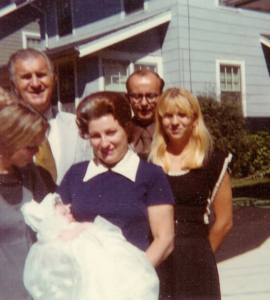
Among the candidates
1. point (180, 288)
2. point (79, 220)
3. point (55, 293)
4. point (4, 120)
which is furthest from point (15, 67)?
point (180, 288)

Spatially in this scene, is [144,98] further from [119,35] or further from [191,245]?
[119,35]

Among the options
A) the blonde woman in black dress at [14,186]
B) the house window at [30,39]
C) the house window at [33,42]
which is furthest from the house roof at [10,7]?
the blonde woman in black dress at [14,186]

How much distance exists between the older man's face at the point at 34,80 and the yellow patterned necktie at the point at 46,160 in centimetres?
23

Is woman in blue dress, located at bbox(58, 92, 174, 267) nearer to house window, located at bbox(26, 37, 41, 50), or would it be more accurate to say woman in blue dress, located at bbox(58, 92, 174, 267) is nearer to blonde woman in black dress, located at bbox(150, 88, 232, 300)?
blonde woman in black dress, located at bbox(150, 88, 232, 300)

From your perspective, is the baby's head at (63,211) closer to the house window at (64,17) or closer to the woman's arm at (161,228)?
the woman's arm at (161,228)

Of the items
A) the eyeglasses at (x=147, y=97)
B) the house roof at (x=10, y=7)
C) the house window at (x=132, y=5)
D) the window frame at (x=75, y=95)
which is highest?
the house roof at (x=10, y=7)

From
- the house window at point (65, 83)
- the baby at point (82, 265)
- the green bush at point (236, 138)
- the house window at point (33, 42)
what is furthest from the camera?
the house window at point (33, 42)

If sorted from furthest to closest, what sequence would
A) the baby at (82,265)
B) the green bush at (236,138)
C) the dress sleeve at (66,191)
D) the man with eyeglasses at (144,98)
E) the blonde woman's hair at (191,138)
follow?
1. the green bush at (236,138)
2. the man with eyeglasses at (144,98)
3. the blonde woman's hair at (191,138)
4. the dress sleeve at (66,191)
5. the baby at (82,265)

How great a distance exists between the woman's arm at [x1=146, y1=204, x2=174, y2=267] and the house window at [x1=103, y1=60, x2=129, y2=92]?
9.27 metres

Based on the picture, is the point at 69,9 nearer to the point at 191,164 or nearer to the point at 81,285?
the point at 191,164

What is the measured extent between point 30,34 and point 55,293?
1742 centimetres

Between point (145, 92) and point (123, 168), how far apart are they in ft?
3.83

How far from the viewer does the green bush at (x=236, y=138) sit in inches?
418

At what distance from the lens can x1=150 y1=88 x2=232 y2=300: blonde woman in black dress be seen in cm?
249
